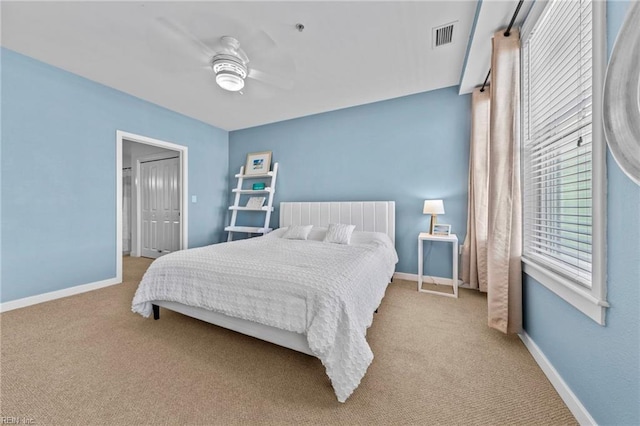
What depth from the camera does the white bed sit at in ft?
4.15

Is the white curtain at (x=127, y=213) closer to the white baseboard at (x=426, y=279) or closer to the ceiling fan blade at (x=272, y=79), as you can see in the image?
the ceiling fan blade at (x=272, y=79)

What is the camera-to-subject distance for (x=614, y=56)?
0.85 metres

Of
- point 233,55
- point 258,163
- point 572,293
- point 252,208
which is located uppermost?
point 233,55

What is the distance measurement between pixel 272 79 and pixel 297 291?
237 cm

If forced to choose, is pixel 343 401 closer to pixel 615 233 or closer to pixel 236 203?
pixel 615 233

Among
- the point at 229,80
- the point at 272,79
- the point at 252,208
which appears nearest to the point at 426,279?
the point at 252,208

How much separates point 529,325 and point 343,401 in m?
1.52

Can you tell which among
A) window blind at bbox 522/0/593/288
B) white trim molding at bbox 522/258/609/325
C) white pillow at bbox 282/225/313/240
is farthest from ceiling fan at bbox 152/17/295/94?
white trim molding at bbox 522/258/609/325

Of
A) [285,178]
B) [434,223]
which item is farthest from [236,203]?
[434,223]

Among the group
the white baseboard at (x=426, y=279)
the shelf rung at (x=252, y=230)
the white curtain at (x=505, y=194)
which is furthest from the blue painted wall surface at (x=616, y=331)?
the shelf rung at (x=252, y=230)

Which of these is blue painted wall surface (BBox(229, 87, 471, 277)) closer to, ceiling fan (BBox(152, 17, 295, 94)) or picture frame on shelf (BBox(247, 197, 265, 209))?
picture frame on shelf (BBox(247, 197, 265, 209))

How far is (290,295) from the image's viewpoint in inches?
55.4

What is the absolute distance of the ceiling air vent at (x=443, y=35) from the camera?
194 cm

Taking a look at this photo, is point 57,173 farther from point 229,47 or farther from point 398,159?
point 398,159
